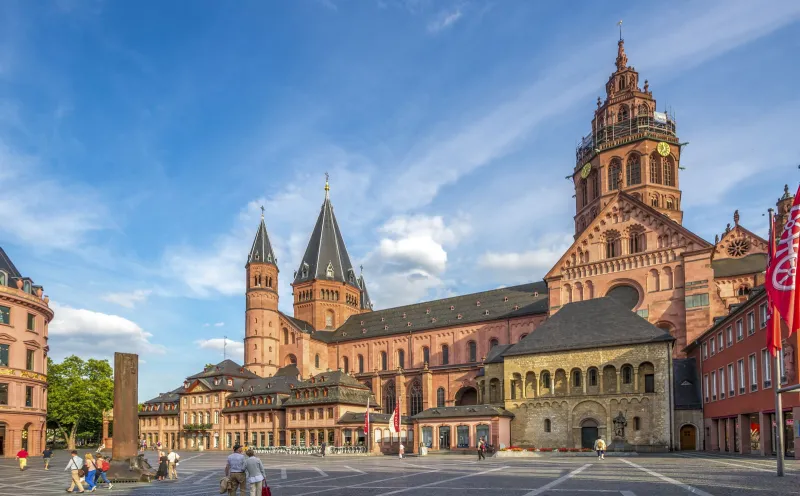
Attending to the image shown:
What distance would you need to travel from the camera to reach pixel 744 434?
41062 mm

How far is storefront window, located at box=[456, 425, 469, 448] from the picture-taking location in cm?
5862

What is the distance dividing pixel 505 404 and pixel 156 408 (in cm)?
6005

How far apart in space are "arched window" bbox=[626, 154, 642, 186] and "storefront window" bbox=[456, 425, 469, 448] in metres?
37.5

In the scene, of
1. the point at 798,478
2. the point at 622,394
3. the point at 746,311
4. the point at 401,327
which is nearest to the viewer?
the point at 798,478

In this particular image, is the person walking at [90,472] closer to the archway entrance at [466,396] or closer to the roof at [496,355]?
the roof at [496,355]

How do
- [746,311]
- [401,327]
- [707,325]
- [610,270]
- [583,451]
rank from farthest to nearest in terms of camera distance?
[401,327] < [610,270] < [707,325] < [583,451] < [746,311]

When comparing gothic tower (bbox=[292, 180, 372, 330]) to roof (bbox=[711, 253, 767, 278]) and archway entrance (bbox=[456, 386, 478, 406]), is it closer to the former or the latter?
archway entrance (bbox=[456, 386, 478, 406])

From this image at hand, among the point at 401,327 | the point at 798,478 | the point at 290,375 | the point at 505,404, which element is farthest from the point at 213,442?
the point at 798,478

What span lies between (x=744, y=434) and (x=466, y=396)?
4466 centimetres

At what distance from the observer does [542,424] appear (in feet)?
188

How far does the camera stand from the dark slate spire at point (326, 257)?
354ft

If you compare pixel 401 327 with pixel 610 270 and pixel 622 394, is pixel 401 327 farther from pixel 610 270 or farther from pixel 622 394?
pixel 622 394

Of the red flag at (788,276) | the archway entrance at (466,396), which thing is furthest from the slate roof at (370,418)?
the red flag at (788,276)

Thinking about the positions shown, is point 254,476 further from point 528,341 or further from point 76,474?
point 528,341
